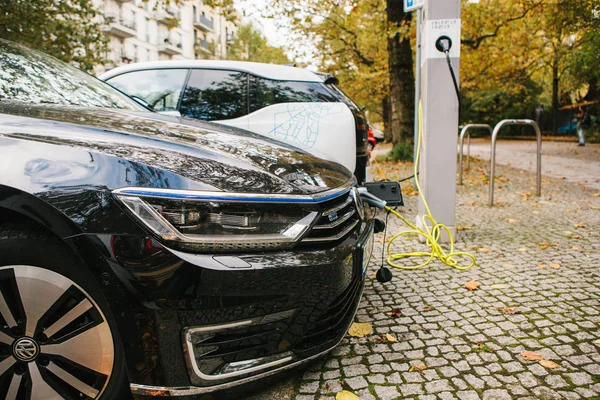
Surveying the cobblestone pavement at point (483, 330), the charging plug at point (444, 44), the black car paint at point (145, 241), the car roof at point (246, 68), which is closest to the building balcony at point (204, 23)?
the car roof at point (246, 68)

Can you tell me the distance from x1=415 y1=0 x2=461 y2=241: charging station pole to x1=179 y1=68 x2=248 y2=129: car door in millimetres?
1888

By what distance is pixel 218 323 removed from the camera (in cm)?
168

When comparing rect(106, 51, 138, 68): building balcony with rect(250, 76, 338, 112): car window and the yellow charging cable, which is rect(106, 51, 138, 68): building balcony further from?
the yellow charging cable

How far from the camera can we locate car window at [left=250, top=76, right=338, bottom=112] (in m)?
4.96

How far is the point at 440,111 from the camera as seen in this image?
4.50 meters

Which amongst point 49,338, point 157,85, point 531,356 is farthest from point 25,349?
point 157,85

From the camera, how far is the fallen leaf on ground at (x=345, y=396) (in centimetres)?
211

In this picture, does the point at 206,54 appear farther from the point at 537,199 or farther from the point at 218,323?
the point at 218,323

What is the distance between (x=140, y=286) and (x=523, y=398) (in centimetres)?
173

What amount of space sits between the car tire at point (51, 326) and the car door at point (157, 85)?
3485 mm

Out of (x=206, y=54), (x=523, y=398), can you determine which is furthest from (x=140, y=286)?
(x=206, y=54)

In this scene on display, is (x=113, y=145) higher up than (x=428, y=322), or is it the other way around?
(x=113, y=145)

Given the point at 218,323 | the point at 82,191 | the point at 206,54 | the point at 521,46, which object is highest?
the point at 206,54

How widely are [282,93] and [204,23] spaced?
177ft
